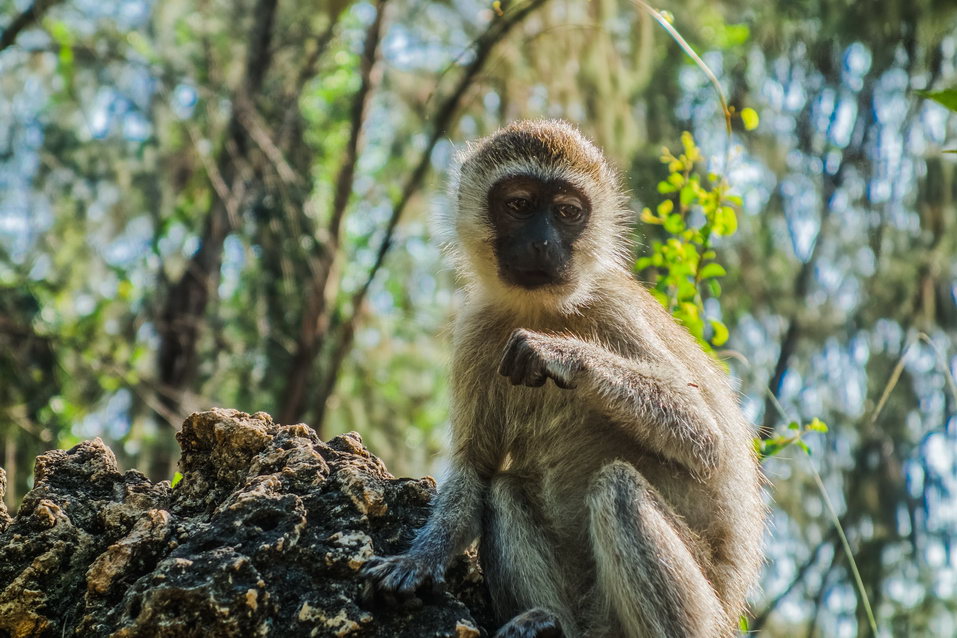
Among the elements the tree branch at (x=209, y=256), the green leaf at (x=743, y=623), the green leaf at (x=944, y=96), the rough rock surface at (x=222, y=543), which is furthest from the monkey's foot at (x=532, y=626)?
the tree branch at (x=209, y=256)

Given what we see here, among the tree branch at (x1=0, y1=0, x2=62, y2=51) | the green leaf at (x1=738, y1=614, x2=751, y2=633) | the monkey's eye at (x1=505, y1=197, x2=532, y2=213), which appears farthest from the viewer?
the tree branch at (x1=0, y1=0, x2=62, y2=51)

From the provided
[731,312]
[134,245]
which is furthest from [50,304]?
[731,312]

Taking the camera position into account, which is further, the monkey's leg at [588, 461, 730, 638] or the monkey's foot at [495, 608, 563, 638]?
the monkey's leg at [588, 461, 730, 638]

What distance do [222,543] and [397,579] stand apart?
0.72 m

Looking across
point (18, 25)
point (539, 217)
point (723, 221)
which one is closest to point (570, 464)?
point (539, 217)

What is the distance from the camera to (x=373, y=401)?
1548 centimetres

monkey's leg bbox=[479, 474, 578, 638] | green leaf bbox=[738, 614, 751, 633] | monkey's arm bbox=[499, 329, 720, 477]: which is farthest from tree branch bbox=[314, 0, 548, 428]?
green leaf bbox=[738, 614, 751, 633]

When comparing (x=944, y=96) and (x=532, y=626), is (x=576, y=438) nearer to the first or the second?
(x=532, y=626)

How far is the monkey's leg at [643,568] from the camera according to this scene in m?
4.51

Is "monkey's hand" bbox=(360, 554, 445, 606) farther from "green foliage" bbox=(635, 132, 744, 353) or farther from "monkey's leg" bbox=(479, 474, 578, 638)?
"green foliage" bbox=(635, 132, 744, 353)

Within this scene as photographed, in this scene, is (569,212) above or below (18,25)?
below

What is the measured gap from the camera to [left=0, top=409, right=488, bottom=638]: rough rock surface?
3746mm

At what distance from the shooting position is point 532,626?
4363mm

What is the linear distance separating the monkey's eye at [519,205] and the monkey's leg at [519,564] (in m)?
1.75
